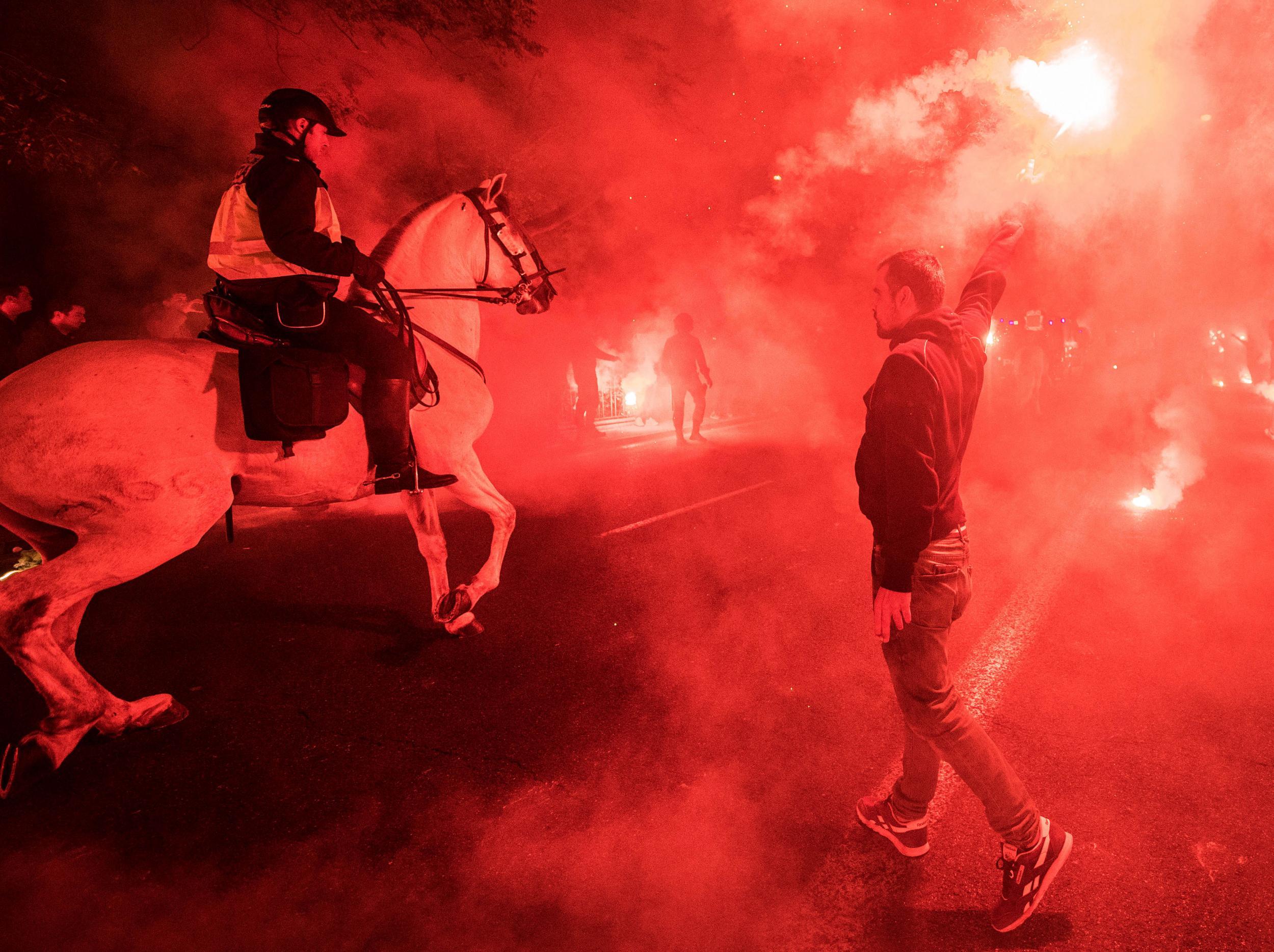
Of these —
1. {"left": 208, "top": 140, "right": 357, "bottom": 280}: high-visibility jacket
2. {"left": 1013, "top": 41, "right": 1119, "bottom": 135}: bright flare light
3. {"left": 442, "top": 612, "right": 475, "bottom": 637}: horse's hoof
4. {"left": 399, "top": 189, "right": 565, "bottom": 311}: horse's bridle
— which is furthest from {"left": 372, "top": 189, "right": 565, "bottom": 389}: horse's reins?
{"left": 1013, "top": 41, "right": 1119, "bottom": 135}: bright flare light

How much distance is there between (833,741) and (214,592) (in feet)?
15.6

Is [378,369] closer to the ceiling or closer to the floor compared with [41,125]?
closer to the floor

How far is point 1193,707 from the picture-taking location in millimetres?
3389

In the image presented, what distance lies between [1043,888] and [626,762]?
161cm

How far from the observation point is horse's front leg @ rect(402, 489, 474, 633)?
168 inches

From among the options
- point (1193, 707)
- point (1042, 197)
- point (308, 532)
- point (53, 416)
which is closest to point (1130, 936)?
point (1193, 707)

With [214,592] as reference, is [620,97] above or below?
above

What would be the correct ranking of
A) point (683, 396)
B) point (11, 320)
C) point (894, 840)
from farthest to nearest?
point (683, 396), point (11, 320), point (894, 840)

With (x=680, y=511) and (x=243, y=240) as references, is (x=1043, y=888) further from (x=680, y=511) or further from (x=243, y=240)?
(x=680, y=511)

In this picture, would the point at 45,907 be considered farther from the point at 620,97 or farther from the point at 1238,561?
the point at 620,97

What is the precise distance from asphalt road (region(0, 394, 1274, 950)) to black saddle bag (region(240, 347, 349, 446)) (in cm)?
148

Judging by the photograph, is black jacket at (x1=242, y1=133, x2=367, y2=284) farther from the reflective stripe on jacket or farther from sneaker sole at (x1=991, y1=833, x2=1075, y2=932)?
sneaker sole at (x1=991, y1=833, x2=1075, y2=932)

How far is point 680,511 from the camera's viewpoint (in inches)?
311

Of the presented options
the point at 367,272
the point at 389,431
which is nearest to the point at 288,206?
the point at 367,272
